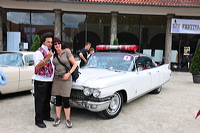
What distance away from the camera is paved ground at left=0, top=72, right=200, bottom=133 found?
12.3 feet

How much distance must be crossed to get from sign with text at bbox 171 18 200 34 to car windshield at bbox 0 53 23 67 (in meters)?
9.60

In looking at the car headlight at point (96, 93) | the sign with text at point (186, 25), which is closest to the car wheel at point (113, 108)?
the car headlight at point (96, 93)

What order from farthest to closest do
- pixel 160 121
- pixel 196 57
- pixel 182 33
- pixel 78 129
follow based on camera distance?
pixel 182 33 → pixel 196 57 → pixel 160 121 → pixel 78 129

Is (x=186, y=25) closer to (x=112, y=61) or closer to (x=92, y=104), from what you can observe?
(x=112, y=61)

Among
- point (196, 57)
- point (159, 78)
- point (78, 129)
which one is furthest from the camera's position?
point (196, 57)

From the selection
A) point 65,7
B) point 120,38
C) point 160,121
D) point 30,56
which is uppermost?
point 65,7

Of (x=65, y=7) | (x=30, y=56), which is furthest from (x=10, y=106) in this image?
(x=65, y=7)

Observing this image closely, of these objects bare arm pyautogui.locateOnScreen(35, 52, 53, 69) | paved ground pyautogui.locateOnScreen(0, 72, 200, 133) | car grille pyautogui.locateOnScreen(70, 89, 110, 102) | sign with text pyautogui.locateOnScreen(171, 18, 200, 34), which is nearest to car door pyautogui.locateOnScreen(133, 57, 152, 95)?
paved ground pyautogui.locateOnScreen(0, 72, 200, 133)

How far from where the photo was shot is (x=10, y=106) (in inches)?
201

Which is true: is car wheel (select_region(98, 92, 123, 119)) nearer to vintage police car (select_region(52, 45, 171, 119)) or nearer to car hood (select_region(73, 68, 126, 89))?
vintage police car (select_region(52, 45, 171, 119))

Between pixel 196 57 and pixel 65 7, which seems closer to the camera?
pixel 196 57

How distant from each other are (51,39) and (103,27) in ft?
32.3

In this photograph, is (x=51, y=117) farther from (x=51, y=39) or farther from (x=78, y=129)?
(x=51, y=39)

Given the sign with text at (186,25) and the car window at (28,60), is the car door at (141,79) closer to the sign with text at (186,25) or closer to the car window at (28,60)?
the car window at (28,60)
